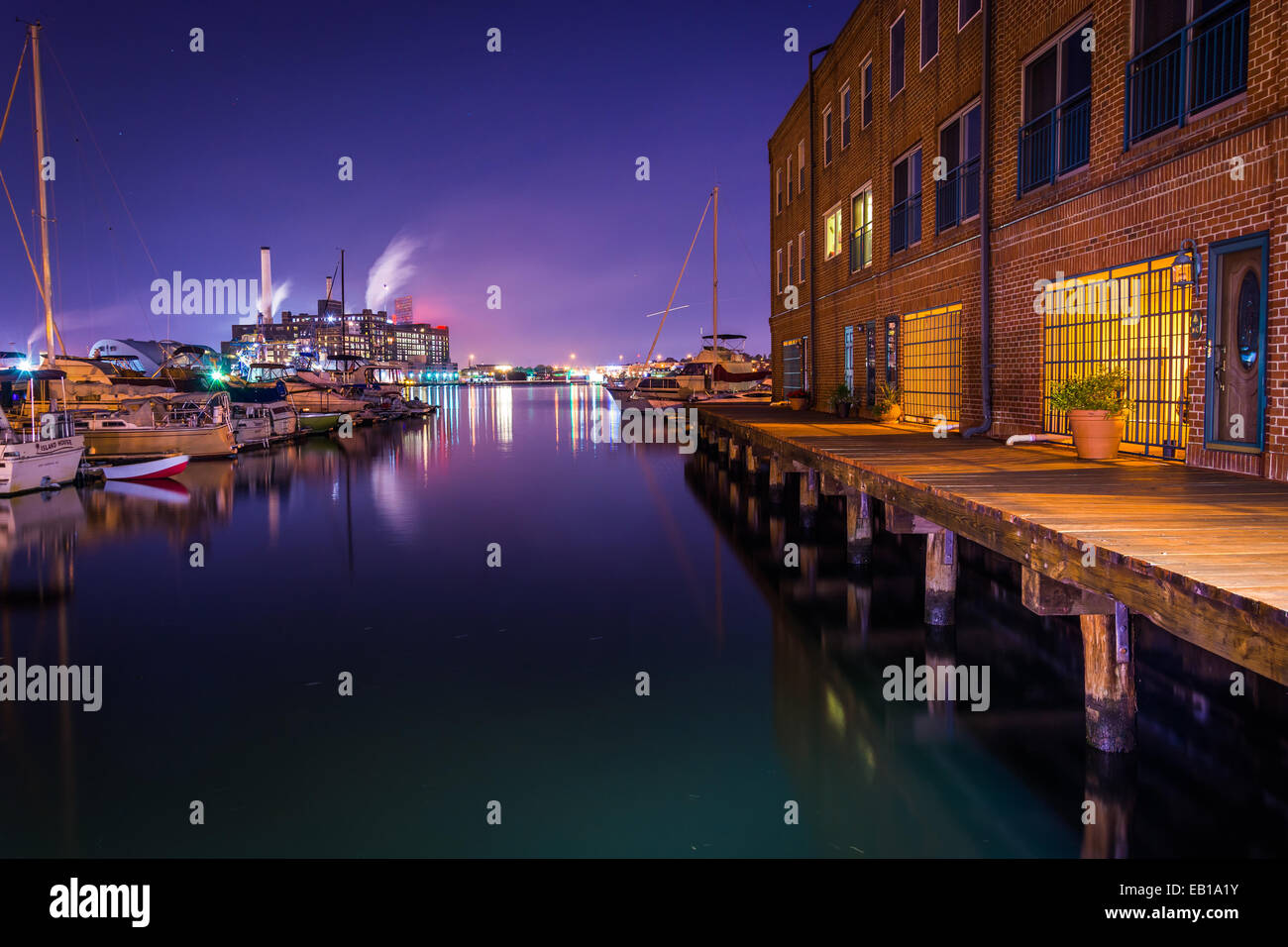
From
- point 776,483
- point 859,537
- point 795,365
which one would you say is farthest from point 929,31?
point 795,365

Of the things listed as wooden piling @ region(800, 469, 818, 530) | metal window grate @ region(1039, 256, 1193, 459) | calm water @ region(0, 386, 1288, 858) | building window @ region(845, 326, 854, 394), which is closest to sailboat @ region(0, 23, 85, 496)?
calm water @ region(0, 386, 1288, 858)

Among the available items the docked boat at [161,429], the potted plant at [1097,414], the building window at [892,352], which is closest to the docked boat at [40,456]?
the docked boat at [161,429]

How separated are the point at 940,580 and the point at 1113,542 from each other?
456 cm

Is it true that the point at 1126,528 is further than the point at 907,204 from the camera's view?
No

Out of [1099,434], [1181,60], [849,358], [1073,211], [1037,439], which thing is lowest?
[1037,439]

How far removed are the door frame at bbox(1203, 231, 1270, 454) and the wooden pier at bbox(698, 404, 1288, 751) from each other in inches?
16.6

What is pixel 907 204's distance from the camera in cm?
1962

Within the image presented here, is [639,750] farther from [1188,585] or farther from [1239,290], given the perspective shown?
[1239,290]

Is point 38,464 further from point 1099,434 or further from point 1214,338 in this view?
point 1214,338

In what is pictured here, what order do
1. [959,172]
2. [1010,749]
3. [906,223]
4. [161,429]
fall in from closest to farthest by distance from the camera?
[1010,749], [959,172], [906,223], [161,429]

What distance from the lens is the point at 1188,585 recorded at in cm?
429

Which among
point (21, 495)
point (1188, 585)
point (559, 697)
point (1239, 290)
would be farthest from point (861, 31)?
point (21, 495)

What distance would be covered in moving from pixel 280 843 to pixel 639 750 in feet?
8.66

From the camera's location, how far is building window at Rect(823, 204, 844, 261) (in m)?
25.7
